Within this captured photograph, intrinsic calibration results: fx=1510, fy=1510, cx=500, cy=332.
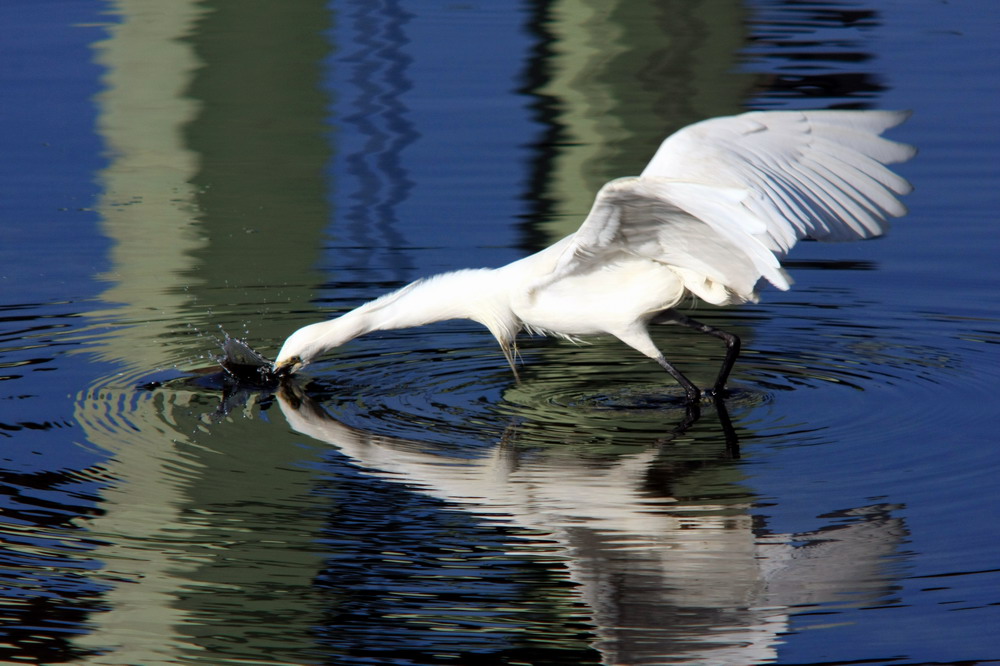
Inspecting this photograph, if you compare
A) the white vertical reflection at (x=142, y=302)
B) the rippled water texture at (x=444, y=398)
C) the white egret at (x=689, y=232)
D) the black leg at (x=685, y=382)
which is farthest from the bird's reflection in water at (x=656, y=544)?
the white vertical reflection at (x=142, y=302)

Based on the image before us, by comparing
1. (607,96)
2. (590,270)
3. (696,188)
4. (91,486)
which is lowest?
(607,96)

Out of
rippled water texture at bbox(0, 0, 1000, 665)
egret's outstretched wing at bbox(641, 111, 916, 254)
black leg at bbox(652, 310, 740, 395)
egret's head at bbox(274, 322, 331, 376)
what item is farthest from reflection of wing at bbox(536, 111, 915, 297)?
egret's head at bbox(274, 322, 331, 376)

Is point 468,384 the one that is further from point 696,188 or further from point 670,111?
point 670,111

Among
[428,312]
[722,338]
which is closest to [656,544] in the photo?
[722,338]

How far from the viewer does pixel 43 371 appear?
10.2m

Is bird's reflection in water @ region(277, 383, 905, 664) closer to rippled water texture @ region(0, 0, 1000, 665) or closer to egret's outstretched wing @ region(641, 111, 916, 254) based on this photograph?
rippled water texture @ region(0, 0, 1000, 665)

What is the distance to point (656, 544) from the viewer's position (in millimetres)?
7086

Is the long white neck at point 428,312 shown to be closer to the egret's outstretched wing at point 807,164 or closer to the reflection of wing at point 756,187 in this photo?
the reflection of wing at point 756,187

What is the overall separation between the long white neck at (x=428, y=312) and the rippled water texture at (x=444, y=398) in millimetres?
314

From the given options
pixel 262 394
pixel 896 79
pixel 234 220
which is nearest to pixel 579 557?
pixel 262 394

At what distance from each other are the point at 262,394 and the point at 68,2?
15.6 meters

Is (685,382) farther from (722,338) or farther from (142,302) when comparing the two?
(142,302)

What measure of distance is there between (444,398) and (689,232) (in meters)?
2.06

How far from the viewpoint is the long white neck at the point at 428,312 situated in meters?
9.62
